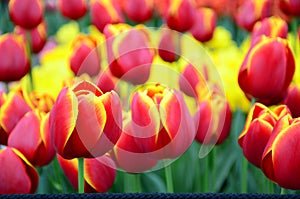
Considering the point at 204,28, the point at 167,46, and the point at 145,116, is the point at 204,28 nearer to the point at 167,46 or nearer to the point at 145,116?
the point at 167,46

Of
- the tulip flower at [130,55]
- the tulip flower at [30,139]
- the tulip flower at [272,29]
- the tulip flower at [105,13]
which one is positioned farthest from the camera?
the tulip flower at [105,13]

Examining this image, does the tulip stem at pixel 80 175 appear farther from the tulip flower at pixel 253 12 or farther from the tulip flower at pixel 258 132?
the tulip flower at pixel 253 12

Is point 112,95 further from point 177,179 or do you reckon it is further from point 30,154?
point 177,179

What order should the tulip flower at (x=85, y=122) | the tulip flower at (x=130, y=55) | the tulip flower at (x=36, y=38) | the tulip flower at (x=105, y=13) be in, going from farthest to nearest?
the tulip flower at (x=36, y=38), the tulip flower at (x=105, y=13), the tulip flower at (x=130, y=55), the tulip flower at (x=85, y=122)

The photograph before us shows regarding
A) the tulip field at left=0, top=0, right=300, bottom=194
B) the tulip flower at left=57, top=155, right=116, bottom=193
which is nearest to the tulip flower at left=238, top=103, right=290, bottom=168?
the tulip field at left=0, top=0, right=300, bottom=194

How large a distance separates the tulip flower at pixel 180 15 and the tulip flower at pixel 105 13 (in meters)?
0.09

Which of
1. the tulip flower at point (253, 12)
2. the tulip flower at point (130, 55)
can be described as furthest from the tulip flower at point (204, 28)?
the tulip flower at point (130, 55)

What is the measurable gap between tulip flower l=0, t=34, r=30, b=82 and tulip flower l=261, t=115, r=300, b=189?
0.45 metres

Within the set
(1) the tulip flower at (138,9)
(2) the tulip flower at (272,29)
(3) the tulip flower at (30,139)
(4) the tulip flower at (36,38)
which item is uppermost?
(2) the tulip flower at (272,29)

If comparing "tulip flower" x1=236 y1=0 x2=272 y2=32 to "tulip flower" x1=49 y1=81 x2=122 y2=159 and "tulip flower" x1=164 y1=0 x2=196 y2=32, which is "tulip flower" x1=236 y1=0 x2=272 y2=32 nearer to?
"tulip flower" x1=164 y1=0 x2=196 y2=32

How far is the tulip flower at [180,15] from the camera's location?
3.70 ft

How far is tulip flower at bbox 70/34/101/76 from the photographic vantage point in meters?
0.96

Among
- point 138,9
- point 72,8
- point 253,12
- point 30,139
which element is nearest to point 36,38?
point 72,8

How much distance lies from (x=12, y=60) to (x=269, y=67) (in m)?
0.38
